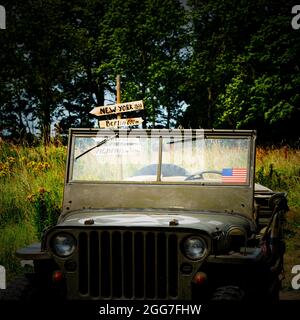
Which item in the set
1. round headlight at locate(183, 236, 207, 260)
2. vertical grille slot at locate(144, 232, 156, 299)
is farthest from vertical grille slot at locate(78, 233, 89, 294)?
round headlight at locate(183, 236, 207, 260)

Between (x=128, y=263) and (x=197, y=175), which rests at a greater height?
(x=197, y=175)

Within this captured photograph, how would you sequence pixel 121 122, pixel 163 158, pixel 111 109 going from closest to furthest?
1. pixel 163 158
2. pixel 111 109
3. pixel 121 122

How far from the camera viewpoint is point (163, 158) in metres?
5.84

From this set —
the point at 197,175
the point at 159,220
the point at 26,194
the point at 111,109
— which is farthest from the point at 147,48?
the point at 159,220

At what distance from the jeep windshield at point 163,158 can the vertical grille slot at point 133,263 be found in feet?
4.41

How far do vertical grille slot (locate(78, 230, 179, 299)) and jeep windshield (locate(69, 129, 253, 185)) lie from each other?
134 centimetres

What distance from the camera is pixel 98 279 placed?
4555mm

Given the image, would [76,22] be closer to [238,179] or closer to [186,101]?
[186,101]

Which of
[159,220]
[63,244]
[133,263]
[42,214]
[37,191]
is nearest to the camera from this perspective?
[133,263]

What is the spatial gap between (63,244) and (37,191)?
7495 millimetres

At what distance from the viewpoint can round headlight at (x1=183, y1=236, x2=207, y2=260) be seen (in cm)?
455

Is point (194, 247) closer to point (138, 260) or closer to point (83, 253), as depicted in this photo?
point (138, 260)

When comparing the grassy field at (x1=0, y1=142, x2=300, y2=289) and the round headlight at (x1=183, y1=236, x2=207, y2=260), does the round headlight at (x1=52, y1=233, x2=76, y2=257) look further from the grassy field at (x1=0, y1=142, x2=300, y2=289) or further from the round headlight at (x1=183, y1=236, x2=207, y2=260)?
the grassy field at (x1=0, y1=142, x2=300, y2=289)
